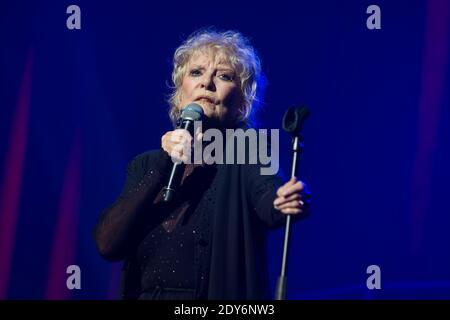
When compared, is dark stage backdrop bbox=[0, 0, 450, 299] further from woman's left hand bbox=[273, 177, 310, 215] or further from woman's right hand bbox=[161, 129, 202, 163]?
woman's left hand bbox=[273, 177, 310, 215]

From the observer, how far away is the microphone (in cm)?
194

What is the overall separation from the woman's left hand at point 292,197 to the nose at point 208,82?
1.93 feet

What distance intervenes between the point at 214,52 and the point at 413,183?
1225 millimetres

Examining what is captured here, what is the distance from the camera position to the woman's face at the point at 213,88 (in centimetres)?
219

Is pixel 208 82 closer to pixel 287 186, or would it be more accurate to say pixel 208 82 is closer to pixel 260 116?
pixel 287 186

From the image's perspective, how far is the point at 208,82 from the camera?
2.20 meters

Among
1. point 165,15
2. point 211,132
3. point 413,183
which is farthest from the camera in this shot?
point 165,15

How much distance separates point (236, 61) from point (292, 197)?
2.35 feet

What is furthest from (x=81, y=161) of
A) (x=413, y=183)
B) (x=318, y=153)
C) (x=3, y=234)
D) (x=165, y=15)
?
(x=413, y=183)

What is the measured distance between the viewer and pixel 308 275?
313 cm

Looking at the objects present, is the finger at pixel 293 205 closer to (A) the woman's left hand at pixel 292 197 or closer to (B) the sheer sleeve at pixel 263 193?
(A) the woman's left hand at pixel 292 197

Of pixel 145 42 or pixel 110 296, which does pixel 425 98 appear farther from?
pixel 110 296
